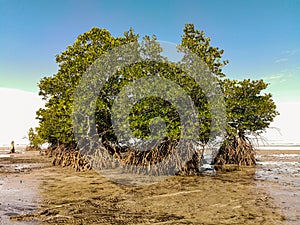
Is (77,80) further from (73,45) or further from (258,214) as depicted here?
(258,214)

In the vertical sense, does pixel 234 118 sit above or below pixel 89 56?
below

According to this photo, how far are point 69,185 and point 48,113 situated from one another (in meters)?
6.31

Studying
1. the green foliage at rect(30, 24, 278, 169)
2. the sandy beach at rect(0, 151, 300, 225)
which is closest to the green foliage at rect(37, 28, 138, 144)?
the green foliage at rect(30, 24, 278, 169)

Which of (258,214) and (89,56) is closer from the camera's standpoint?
(258,214)

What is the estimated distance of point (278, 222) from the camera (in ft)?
19.3

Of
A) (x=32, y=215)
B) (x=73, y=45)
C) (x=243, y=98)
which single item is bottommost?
(x=32, y=215)

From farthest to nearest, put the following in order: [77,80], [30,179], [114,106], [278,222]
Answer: [77,80]
[114,106]
[30,179]
[278,222]

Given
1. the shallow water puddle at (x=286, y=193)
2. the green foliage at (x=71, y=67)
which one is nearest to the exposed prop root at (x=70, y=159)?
the green foliage at (x=71, y=67)

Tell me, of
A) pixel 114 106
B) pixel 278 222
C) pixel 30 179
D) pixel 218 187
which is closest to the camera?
pixel 278 222

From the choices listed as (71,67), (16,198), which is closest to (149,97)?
(71,67)

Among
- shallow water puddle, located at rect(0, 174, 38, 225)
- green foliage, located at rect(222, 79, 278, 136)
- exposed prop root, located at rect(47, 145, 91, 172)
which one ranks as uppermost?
green foliage, located at rect(222, 79, 278, 136)

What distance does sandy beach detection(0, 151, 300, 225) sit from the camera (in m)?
6.20

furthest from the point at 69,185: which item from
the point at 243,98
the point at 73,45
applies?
the point at 243,98

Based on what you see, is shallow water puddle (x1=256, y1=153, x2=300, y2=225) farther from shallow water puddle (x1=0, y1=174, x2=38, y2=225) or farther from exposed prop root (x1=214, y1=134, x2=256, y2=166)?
shallow water puddle (x1=0, y1=174, x2=38, y2=225)
